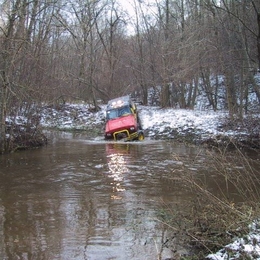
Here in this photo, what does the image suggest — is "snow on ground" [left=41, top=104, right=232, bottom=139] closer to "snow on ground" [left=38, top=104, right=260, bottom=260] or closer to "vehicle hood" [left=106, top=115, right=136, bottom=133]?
"snow on ground" [left=38, top=104, right=260, bottom=260]

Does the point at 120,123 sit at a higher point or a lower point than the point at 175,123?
higher

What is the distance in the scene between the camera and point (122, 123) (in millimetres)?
19703

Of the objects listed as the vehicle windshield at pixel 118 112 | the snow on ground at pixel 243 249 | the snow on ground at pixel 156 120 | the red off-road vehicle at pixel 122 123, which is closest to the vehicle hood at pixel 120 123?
the red off-road vehicle at pixel 122 123

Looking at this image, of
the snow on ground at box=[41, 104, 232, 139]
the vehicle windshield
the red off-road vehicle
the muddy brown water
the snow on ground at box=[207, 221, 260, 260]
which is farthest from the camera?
the snow on ground at box=[41, 104, 232, 139]

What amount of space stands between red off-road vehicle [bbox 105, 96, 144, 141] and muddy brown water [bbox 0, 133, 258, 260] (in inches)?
148

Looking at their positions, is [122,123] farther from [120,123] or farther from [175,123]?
[175,123]

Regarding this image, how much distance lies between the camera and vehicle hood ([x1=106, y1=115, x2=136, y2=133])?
19.5 metres

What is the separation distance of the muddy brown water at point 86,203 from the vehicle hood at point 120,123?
3913 mm

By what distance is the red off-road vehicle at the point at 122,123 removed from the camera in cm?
1939

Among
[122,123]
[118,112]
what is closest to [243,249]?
[122,123]

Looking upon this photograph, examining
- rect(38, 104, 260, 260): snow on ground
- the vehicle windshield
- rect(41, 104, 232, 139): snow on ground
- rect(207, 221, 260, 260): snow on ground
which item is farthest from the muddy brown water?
rect(41, 104, 232, 139): snow on ground

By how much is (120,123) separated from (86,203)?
460 inches

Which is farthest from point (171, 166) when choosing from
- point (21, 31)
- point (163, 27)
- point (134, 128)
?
point (163, 27)

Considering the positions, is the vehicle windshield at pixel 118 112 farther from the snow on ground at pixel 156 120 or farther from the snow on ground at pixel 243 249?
the snow on ground at pixel 243 249
